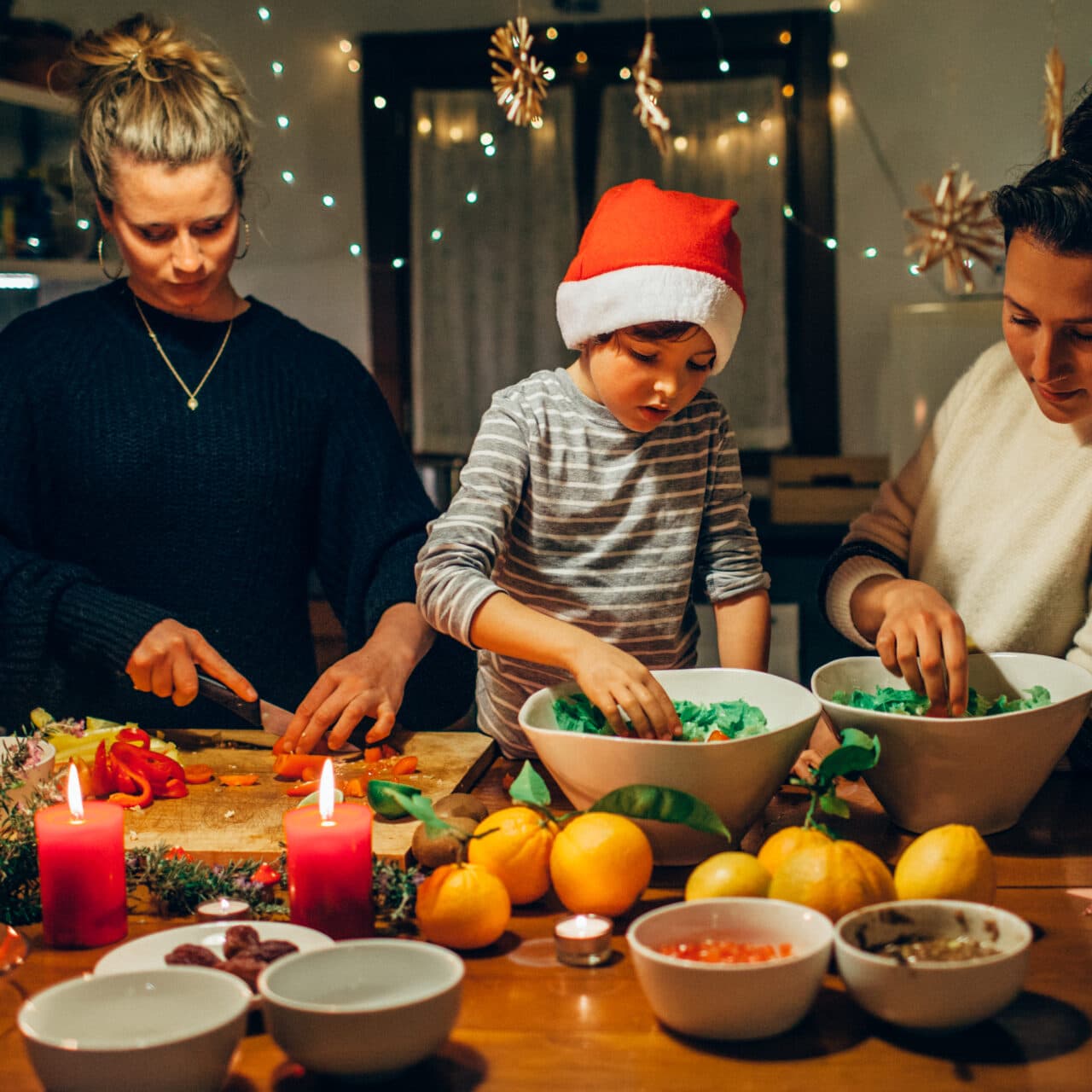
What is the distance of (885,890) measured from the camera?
995mm

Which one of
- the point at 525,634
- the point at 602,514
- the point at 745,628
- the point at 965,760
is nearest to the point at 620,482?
the point at 602,514

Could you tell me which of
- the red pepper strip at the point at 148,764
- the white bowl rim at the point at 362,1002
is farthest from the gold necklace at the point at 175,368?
the white bowl rim at the point at 362,1002

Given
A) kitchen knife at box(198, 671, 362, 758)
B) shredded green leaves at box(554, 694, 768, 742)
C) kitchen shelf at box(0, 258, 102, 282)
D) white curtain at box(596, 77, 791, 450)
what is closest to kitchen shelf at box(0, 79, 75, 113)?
kitchen shelf at box(0, 258, 102, 282)

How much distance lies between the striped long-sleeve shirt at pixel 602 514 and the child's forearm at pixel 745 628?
0.02 metres

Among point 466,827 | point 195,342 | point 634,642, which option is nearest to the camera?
point 466,827

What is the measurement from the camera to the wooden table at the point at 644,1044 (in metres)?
0.81

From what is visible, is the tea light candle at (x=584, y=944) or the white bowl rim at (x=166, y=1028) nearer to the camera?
the white bowl rim at (x=166, y=1028)

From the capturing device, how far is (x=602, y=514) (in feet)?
5.46

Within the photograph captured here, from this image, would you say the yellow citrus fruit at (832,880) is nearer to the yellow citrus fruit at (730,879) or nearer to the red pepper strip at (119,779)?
the yellow citrus fruit at (730,879)

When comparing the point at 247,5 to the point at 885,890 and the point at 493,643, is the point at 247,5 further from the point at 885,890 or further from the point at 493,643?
the point at 885,890

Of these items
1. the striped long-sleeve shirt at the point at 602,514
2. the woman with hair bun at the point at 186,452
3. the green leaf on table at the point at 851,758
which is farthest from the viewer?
the woman with hair bun at the point at 186,452

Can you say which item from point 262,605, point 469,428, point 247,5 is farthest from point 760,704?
point 247,5

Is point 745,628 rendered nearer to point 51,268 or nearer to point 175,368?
point 175,368

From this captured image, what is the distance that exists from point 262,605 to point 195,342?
0.45 m
